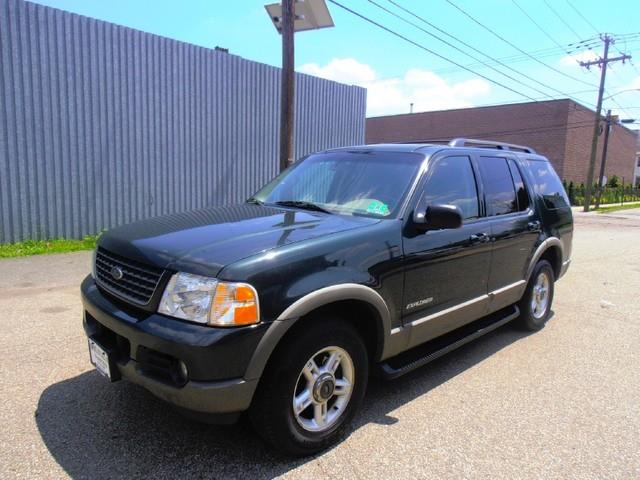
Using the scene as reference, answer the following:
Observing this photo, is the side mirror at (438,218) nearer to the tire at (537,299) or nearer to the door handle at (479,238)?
the door handle at (479,238)

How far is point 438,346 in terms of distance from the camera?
12.1 ft

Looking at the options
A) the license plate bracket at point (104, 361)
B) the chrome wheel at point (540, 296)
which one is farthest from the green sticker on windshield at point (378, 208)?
the chrome wheel at point (540, 296)

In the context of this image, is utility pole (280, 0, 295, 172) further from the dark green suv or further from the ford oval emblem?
the ford oval emblem

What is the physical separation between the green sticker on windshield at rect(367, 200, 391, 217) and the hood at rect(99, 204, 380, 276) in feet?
0.47

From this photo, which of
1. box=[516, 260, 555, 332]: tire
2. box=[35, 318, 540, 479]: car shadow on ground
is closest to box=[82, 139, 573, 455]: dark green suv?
box=[35, 318, 540, 479]: car shadow on ground

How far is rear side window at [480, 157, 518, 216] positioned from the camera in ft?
13.8

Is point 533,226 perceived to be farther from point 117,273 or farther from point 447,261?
point 117,273

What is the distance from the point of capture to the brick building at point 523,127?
37.3 m

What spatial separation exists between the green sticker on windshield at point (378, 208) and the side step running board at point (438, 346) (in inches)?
40.5

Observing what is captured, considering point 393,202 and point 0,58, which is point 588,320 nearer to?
point 393,202

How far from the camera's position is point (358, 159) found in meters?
3.94

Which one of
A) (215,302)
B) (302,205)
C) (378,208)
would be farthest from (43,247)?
(215,302)

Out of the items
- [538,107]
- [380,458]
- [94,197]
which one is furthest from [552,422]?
[538,107]

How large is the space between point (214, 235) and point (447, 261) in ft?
5.68
